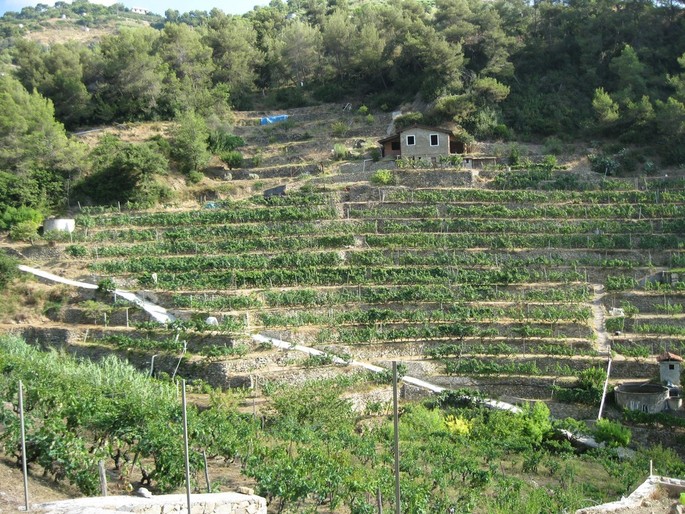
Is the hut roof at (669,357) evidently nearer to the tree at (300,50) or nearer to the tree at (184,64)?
the tree at (184,64)

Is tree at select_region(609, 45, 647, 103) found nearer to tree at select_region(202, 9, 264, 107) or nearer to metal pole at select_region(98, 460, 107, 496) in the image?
tree at select_region(202, 9, 264, 107)

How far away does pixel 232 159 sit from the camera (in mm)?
43969

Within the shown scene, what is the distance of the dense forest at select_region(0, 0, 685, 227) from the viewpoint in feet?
131

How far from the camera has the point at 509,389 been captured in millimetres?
28406

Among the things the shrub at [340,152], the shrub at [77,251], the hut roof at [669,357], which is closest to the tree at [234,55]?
the shrub at [340,152]

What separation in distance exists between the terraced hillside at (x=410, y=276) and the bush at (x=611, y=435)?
11.1ft

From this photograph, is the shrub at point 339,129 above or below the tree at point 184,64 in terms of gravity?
below

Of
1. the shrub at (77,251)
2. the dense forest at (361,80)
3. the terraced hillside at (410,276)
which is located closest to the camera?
the terraced hillside at (410,276)

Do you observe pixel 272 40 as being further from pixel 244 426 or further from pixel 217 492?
pixel 217 492

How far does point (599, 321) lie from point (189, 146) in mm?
21432

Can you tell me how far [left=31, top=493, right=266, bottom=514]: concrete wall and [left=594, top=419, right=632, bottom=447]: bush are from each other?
12469 millimetres

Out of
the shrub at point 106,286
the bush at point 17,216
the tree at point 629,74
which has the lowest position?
the shrub at point 106,286

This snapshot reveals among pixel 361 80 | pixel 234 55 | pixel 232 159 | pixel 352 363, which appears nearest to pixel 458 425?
pixel 352 363

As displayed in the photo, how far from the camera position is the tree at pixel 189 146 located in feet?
137
